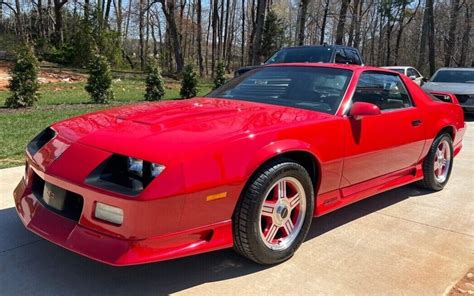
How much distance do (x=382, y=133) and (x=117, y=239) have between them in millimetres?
2531

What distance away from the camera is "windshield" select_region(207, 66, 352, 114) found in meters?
3.86

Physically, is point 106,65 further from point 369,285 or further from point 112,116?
point 369,285

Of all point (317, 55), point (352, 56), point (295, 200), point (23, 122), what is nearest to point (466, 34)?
point (352, 56)

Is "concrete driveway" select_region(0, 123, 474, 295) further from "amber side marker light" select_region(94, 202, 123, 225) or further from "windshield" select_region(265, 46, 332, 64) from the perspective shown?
"windshield" select_region(265, 46, 332, 64)

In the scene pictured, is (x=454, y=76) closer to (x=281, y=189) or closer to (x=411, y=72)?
(x=411, y=72)

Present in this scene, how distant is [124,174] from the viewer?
265 centimetres

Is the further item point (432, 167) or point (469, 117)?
point (469, 117)

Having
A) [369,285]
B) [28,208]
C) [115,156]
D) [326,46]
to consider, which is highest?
[326,46]

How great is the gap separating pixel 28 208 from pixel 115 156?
31.8 inches

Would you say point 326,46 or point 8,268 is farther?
point 326,46

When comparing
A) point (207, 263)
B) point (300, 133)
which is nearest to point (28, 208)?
point (207, 263)

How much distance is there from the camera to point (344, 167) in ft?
12.0

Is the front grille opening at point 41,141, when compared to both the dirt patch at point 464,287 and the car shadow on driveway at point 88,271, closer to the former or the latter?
the car shadow on driveway at point 88,271

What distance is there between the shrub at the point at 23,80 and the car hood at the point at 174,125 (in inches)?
313
